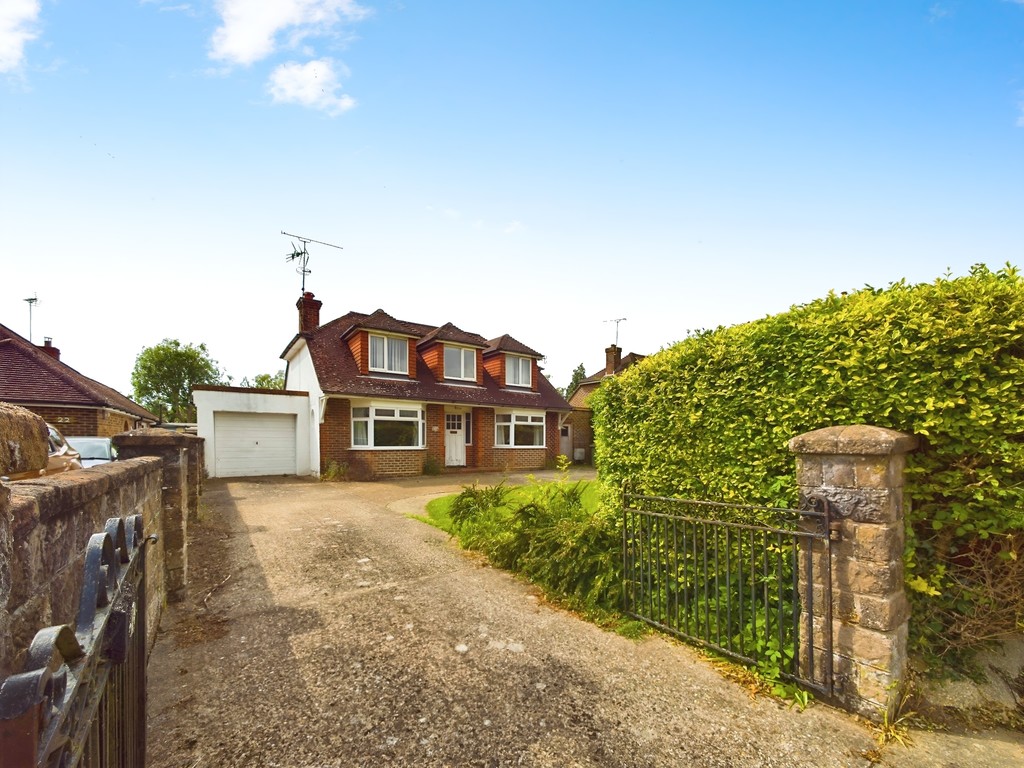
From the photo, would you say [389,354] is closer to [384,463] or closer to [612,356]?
[384,463]

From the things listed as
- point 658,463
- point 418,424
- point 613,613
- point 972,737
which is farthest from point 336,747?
point 418,424

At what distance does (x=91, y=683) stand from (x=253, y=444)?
17531 mm

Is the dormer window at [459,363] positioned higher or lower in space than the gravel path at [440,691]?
higher

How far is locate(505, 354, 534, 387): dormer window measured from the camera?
21859mm

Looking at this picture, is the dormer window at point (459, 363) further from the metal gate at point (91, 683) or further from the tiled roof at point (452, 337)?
the metal gate at point (91, 683)

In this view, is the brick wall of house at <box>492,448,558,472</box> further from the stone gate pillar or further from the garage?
the stone gate pillar

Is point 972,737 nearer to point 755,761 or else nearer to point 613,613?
point 755,761

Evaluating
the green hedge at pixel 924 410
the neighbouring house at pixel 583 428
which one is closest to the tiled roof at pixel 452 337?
the neighbouring house at pixel 583 428

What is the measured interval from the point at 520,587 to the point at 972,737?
3.77 m

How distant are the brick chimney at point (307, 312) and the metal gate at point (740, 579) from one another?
1709 cm

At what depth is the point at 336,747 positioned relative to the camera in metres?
2.95

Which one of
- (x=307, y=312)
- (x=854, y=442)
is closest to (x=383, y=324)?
(x=307, y=312)

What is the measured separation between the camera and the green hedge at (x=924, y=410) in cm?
302

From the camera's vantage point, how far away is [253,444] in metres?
16.9
